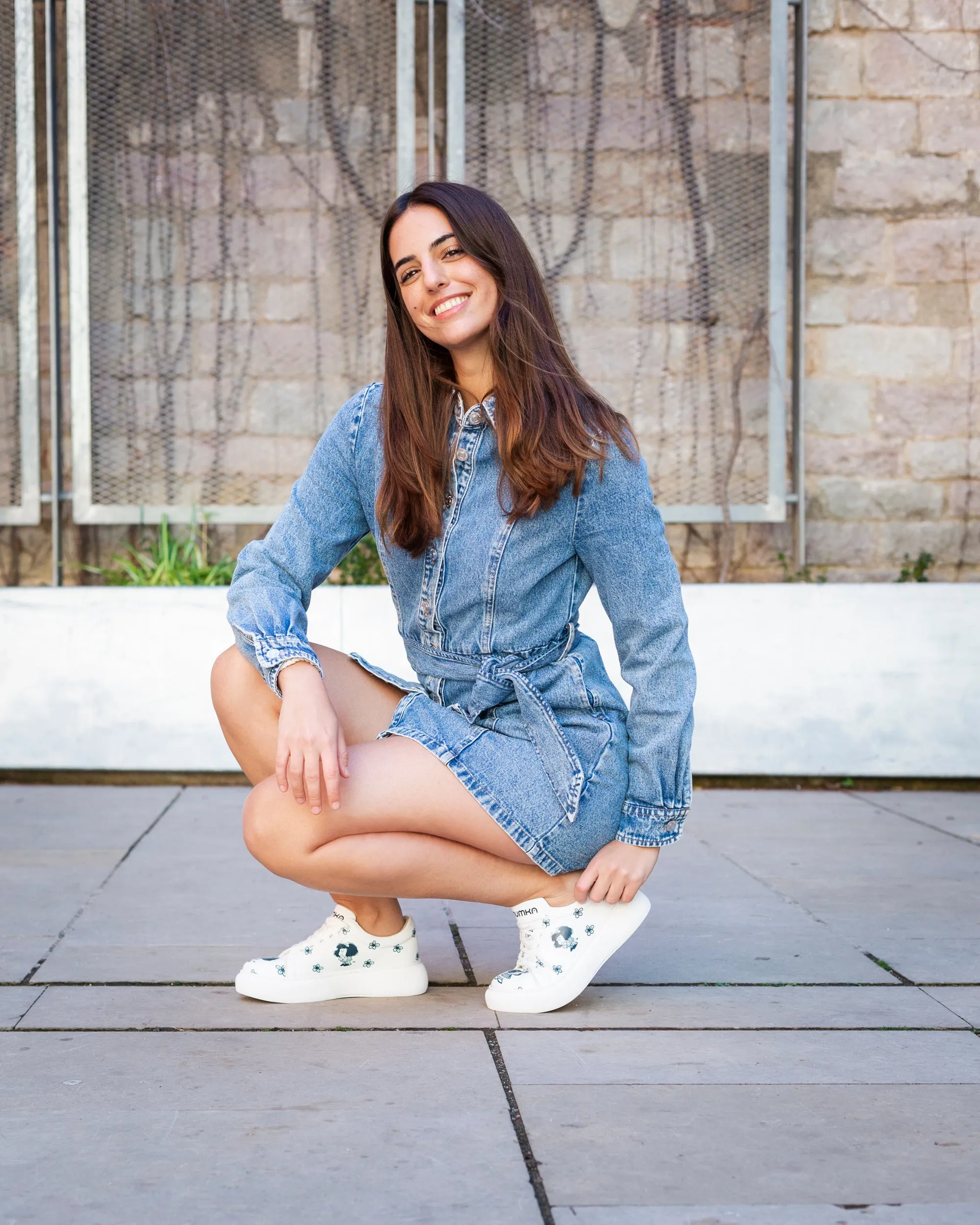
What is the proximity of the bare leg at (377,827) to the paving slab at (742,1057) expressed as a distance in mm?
241

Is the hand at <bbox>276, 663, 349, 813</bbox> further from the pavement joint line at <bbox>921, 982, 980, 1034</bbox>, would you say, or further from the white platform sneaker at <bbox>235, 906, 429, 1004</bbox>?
the pavement joint line at <bbox>921, 982, 980, 1034</bbox>

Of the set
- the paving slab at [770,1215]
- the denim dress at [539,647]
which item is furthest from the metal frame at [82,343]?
the paving slab at [770,1215]

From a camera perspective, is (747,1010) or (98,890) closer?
(747,1010)

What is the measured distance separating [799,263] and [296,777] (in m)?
4.57

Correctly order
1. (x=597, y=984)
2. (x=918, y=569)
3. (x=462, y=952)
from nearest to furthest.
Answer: (x=597, y=984)
(x=462, y=952)
(x=918, y=569)

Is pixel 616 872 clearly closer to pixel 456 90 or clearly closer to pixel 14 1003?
pixel 14 1003

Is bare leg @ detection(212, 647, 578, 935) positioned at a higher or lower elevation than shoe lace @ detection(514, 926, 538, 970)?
higher

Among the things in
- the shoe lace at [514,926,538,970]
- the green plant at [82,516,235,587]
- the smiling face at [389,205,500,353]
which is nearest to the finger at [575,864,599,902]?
the shoe lace at [514,926,538,970]

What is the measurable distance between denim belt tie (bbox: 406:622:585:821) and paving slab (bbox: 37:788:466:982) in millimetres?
493

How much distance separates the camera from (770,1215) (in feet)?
4.46

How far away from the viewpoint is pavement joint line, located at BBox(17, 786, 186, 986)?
2.32 meters

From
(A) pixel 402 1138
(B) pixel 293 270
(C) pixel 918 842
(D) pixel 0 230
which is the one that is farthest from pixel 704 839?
(D) pixel 0 230

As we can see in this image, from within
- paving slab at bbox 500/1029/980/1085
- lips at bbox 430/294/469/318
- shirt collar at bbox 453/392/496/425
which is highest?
lips at bbox 430/294/469/318

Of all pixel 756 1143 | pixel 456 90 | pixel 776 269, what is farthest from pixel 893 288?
pixel 756 1143
